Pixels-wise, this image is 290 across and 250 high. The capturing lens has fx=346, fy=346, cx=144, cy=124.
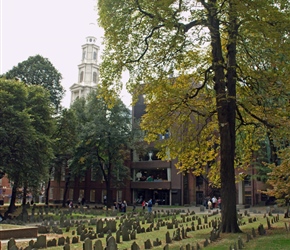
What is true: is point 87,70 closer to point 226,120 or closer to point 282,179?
point 282,179

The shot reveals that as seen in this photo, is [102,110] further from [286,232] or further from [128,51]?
[286,232]

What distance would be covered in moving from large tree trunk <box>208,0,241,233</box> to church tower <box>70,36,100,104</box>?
190 feet

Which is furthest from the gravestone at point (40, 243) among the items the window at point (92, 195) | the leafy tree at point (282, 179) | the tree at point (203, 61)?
the window at point (92, 195)

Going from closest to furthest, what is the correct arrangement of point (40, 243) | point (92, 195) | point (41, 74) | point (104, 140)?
point (40, 243) < point (104, 140) < point (41, 74) < point (92, 195)

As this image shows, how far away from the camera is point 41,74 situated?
4903 centimetres

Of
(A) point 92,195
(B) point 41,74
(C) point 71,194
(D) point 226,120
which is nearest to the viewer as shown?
(D) point 226,120

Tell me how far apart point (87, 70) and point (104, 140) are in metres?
34.4

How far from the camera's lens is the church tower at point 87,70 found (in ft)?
242

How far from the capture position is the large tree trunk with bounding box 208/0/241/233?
16.0 meters

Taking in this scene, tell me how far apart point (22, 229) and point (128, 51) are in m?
9.74

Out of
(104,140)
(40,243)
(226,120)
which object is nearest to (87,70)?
(104,140)

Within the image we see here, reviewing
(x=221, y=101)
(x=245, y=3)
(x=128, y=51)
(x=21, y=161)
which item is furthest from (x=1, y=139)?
(x=245, y=3)

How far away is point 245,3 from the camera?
13664mm

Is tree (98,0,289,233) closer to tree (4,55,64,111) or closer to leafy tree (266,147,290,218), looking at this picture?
leafy tree (266,147,290,218)
